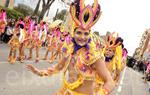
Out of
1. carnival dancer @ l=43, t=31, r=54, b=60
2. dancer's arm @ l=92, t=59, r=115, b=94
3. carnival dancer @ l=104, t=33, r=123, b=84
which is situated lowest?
dancer's arm @ l=92, t=59, r=115, b=94

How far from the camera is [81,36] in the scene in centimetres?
535

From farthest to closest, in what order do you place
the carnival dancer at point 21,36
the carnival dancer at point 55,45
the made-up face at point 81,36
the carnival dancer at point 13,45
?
the carnival dancer at point 55,45 → the carnival dancer at point 21,36 → the carnival dancer at point 13,45 → the made-up face at point 81,36

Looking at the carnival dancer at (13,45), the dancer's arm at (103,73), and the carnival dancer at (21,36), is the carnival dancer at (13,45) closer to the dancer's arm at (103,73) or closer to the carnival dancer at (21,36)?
the carnival dancer at (21,36)

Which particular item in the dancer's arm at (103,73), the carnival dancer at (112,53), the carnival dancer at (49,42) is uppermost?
the carnival dancer at (49,42)

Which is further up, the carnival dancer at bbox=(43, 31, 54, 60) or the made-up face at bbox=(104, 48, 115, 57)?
the carnival dancer at bbox=(43, 31, 54, 60)

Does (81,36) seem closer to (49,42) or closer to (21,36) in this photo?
(21,36)

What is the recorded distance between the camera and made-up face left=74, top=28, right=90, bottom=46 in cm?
536

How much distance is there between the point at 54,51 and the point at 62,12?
5824cm

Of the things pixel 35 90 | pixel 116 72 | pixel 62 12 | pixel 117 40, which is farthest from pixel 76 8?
pixel 62 12

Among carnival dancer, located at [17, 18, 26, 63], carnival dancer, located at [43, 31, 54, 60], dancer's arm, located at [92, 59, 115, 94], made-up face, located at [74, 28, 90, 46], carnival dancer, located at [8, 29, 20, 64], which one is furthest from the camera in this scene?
carnival dancer, located at [43, 31, 54, 60]

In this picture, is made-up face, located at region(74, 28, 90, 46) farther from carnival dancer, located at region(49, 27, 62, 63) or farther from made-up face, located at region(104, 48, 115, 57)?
carnival dancer, located at region(49, 27, 62, 63)

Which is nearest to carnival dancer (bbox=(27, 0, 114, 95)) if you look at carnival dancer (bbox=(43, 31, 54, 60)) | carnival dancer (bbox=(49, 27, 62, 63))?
carnival dancer (bbox=(43, 31, 54, 60))

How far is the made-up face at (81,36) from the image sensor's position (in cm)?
536

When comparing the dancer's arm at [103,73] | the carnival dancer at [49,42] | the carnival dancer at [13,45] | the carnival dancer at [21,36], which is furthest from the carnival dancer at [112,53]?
the carnival dancer at [49,42]
